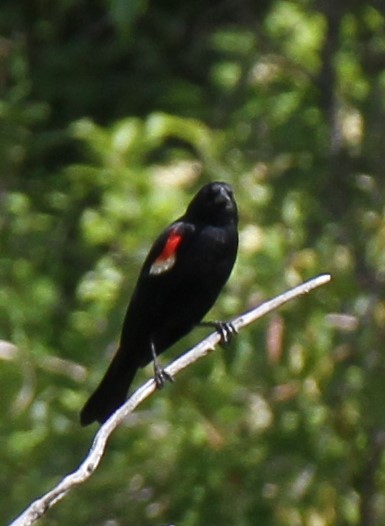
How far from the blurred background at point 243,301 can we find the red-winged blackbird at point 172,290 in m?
0.35

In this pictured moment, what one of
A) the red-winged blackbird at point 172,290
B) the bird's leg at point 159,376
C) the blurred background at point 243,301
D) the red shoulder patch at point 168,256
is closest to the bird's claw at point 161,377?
the bird's leg at point 159,376

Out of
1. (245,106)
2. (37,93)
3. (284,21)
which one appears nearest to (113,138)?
(245,106)

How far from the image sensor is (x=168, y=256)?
4.21 metres

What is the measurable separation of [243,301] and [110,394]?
670 millimetres

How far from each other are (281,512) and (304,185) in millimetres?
941

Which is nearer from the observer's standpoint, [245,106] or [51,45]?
[245,106]

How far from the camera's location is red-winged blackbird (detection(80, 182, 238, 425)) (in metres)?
4.20

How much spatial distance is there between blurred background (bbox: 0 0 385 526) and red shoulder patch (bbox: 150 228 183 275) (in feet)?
1.29

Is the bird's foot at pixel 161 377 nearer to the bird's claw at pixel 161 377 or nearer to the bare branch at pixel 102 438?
the bird's claw at pixel 161 377

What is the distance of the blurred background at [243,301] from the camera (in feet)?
15.5

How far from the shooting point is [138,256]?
16.0 feet

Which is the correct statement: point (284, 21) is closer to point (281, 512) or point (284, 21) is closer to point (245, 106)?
point (245, 106)

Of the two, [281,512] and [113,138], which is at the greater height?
[113,138]

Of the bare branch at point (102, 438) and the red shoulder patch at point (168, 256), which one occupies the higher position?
the bare branch at point (102, 438)
